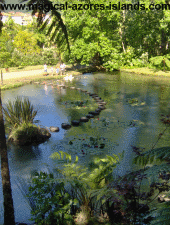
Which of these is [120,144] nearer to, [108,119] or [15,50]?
[108,119]

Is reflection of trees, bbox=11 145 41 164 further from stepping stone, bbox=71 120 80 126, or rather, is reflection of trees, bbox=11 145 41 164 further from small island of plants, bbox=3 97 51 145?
stepping stone, bbox=71 120 80 126

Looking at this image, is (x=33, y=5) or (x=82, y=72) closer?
(x=33, y=5)

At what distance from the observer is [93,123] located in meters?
9.49

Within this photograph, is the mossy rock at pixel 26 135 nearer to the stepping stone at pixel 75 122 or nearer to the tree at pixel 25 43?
the stepping stone at pixel 75 122

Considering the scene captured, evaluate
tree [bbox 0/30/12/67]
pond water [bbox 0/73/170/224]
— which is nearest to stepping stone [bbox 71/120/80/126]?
pond water [bbox 0/73/170/224]

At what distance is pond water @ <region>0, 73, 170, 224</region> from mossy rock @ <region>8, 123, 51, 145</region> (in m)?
0.26

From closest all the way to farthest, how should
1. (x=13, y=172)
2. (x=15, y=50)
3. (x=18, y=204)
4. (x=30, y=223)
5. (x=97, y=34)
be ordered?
(x=30, y=223) → (x=18, y=204) → (x=13, y=172) → (x=97, y=34) → (x=15, y=50)

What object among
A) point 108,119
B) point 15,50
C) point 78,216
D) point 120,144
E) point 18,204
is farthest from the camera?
point 15,50

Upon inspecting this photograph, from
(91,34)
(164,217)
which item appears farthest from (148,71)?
(164,217)

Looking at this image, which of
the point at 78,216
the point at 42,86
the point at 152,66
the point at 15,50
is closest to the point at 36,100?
the point at 42,86

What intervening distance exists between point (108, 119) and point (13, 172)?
4.86 metres

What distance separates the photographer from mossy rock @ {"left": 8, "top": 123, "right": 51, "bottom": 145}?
7.67 m

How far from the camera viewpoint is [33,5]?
12.8 ft

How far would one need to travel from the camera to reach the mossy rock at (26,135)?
7668 millimetres
